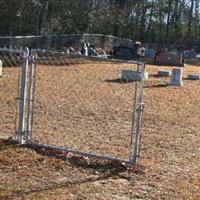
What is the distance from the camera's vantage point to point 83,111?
13.7 meters

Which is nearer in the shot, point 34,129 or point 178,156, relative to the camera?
point 178,156

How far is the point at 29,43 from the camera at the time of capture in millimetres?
31438

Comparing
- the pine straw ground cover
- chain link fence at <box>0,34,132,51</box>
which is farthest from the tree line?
the pine straw ground cover

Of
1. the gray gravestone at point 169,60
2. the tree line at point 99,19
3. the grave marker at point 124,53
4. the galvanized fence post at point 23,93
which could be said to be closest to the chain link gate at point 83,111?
the galvanized fence post at point 23,93

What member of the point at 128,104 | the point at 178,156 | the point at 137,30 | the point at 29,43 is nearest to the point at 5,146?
the point at 178,156

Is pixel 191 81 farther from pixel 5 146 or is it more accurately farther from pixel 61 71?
pixel 5 146

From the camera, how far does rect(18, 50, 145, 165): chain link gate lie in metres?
8.95

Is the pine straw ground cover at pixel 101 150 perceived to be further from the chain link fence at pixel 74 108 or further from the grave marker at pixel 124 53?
the grave marker at pixel 124 53

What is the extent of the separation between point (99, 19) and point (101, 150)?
127 feet

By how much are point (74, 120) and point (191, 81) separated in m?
12.5

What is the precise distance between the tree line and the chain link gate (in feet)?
39.9

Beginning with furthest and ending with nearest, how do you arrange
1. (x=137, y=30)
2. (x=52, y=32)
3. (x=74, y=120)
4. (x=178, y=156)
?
1. (x=137, y=30)
2. (x=52, y=32)
3. (x=74, y=120)
4. (x=178, y=156)

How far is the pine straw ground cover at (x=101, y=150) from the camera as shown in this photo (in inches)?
285

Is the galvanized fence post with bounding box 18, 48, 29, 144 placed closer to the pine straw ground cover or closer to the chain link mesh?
the pine straw ground cover
